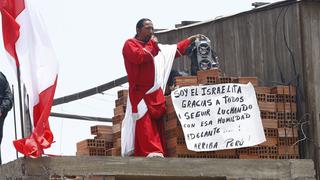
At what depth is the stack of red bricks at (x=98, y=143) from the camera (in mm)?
20234

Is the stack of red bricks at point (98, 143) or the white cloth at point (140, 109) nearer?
the white cloth at point (140, 109)

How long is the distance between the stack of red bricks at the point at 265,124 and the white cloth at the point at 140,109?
22cm

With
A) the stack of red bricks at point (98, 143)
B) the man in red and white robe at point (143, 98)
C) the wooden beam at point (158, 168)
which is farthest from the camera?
the stack of red bricks at point (98, 143)

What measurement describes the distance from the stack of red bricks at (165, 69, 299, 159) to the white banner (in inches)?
4.1

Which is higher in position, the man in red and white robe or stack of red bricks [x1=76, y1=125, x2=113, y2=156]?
the man in red and white robe

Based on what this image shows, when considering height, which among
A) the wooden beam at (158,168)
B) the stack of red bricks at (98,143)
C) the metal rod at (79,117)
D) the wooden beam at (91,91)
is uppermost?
the wooden beam at (91,91)

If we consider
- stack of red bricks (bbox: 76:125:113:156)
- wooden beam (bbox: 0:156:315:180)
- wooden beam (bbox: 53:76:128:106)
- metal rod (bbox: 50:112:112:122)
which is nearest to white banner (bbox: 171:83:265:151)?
wooden beam (bbox: 0:156:315:180)

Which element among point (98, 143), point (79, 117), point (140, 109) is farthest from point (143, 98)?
point (79, 117)

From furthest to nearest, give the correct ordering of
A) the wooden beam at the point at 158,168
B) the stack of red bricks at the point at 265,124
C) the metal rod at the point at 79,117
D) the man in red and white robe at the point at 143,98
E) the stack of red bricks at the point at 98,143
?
the metal rod at the point at 79,117 < the stack of red bricks at the point at 98,143 < the stack of red bricks at the point at 265,124 < the man in red and white robe at the point at 143,98 < the wooden beam at the point at 158,168

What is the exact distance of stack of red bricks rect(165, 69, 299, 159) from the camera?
19953 mm

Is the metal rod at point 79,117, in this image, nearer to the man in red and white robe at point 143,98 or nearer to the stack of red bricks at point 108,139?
the stack of red bricks at point 108,139

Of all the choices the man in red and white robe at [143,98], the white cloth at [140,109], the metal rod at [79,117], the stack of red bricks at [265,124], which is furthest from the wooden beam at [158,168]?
the metal rod at [79,117]

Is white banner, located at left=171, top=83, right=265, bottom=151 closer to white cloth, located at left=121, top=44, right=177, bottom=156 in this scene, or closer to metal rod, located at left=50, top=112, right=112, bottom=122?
white cloth, located at left=121, top=44, right=177, bottom=156

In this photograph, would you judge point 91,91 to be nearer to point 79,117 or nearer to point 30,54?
point 79,117
